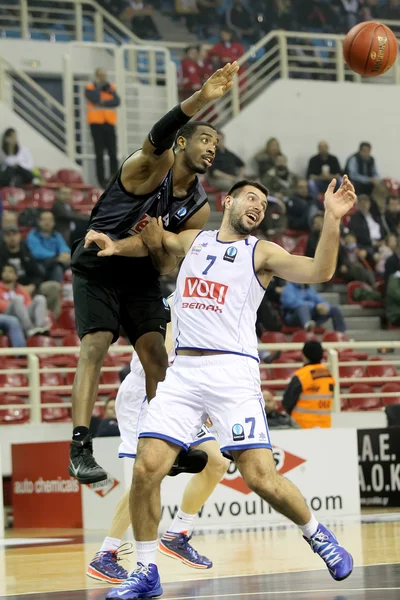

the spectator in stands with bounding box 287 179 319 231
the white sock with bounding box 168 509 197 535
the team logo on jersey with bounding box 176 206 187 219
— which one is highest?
the spectator in stands with bounding box 287 179 319 231

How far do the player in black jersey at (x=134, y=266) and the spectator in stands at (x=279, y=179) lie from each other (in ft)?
43.2

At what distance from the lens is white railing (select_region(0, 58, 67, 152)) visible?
20594 mm

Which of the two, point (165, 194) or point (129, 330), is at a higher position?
point (165, 194)

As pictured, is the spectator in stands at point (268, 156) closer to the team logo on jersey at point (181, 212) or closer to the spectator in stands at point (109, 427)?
the spectator in stands at point (109, 427)

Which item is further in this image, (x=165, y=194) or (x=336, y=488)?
(x=336, y=488)

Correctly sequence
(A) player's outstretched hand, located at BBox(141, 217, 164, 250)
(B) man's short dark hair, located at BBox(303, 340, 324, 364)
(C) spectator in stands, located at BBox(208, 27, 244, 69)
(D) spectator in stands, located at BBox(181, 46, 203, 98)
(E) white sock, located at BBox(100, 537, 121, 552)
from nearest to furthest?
(A) player's outstretched hand, located at BBox(141, 217, 164, 250) < (E) white sock, located at BBox(100, 537, 121, 552) < (B) man's short dark hair, located at BBox(303, 340, 324, 364) < (D) spectator in stands, located at BBox(181, 46, 203, 98) < (C) spectator in stands, located at BBox(208, 27, 244, 69)

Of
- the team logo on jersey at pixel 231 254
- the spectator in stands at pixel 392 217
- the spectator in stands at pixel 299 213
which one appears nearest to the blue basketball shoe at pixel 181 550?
the team logo on jersey at pixel 231 254

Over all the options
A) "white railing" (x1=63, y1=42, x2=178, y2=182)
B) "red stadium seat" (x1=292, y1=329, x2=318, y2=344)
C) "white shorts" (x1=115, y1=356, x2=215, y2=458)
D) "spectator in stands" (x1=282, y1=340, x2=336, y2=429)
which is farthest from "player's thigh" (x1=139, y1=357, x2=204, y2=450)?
"white railing" (x1=63, y1=42, x2=178, y2=182)

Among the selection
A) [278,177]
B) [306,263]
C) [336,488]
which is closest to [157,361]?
[306,263]

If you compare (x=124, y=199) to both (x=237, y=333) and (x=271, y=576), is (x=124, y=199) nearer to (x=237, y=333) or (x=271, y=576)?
(x=237, y=333)

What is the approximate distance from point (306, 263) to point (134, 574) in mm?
1966

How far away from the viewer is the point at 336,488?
12.7m

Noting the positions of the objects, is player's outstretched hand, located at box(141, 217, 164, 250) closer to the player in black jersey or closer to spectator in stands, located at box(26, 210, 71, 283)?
the player in black jersey

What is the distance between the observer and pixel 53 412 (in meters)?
15.3
